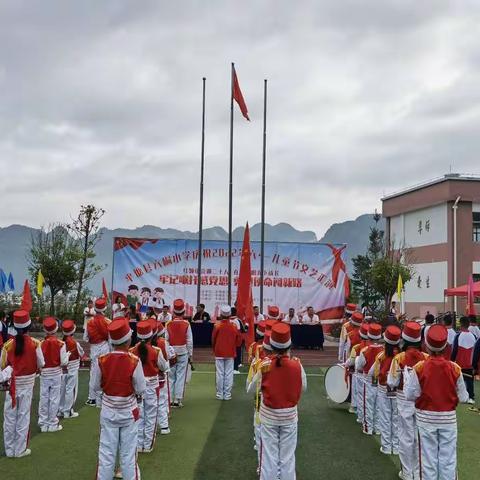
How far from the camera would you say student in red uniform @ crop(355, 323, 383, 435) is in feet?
29.1

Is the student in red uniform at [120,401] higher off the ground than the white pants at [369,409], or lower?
higher

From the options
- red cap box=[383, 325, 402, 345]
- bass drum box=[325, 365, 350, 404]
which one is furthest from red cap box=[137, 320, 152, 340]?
bass drum box=[325, 365, 350, 404]

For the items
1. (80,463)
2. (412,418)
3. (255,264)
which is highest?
(255,264)

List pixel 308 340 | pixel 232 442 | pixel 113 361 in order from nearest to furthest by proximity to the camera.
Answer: pixel 113 361, pixel 232 442, pixel 308 340

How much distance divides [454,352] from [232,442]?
5.88 m

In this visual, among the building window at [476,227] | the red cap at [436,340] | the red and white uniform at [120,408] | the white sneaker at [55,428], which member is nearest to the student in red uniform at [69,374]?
the white sneaker at [55,428]

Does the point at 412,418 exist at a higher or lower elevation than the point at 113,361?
→ lower

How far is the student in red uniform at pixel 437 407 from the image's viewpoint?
6031 mm

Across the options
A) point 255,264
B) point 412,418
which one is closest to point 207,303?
point 255,264

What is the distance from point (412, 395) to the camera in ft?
20.2

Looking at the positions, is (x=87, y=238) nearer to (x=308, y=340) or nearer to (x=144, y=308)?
(x=144, y=308)

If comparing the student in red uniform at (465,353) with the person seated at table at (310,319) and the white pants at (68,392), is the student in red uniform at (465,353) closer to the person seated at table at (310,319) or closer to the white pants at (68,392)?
the white pants at (68,392)

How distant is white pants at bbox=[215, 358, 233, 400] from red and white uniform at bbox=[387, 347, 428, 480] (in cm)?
539

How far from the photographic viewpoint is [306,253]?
80.1 feet
